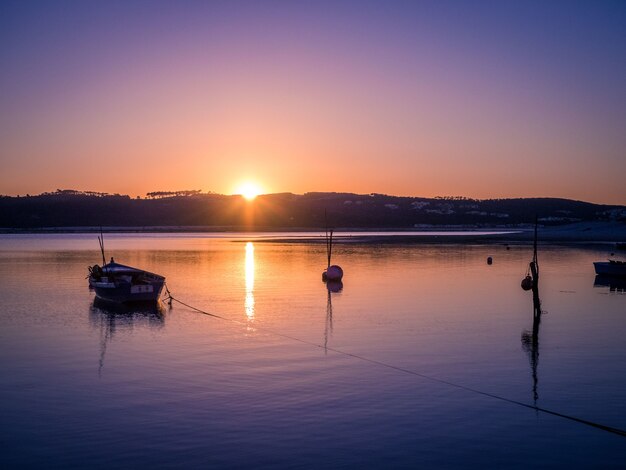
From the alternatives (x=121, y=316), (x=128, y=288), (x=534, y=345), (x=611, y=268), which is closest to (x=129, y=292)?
(x=128, y=288)

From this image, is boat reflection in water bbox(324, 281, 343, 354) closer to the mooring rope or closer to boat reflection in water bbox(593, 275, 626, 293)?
the mooring rope

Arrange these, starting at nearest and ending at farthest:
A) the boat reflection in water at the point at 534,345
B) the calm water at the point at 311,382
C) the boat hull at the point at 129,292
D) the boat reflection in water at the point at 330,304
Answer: the calm water at the point at 311,382 < the boat reflection in water at the point at 534,345 < the boat reflection in water at the point at 330,304 < the boat hull at the point at 129,292

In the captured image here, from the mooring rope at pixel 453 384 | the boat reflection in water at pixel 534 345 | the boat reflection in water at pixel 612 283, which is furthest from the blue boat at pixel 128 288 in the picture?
the boat reflection in water at pixel 612 283

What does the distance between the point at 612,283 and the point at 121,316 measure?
109 feet

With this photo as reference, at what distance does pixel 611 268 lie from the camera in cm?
4891

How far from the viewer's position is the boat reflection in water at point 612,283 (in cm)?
4278

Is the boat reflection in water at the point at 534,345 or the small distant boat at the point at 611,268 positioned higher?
the small distant boat at the point at 611,268

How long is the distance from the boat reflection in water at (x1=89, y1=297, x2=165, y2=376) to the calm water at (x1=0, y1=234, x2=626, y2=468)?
0.21m

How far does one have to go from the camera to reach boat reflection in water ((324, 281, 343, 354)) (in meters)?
26.1

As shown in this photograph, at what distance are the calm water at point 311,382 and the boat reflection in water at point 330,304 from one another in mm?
211

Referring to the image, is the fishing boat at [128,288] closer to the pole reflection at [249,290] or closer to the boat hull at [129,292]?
the boat hull at [129,292]

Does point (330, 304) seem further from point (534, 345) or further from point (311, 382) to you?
point (311, 382)

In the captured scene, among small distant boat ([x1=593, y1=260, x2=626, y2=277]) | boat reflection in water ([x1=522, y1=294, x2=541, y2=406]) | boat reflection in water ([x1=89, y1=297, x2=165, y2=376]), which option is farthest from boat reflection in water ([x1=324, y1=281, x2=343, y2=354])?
small distant boat ([x1=593, y1=260, x2=626, y2=277])

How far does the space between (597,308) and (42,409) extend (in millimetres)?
27516
